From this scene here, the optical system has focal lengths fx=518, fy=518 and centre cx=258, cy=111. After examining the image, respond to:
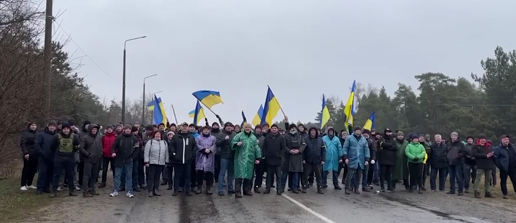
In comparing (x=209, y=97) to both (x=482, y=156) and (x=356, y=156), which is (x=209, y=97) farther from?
(x=482, y=156)

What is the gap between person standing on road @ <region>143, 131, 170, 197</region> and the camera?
13.8 metres

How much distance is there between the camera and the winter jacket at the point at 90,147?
13344 mm

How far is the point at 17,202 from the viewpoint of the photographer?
12086mm

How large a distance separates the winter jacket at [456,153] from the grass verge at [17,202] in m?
12.1

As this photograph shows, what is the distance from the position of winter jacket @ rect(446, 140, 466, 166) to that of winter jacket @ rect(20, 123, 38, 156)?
12.5 metres

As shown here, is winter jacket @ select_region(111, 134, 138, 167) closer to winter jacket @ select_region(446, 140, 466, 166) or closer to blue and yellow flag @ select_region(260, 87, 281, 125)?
blue and yellow flag @ select_region(260, 87, 281, 125)

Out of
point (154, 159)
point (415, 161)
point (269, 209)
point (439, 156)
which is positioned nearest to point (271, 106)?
point (415, 161)

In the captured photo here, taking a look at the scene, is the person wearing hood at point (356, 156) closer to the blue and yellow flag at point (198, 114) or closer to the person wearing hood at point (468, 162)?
the person wearing hood at point (468, 162)

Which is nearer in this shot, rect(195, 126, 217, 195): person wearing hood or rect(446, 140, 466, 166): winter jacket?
rect(195, 126, 217, 195): person wearing hood

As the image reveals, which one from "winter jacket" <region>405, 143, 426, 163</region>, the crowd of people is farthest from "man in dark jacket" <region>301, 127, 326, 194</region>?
"winter jacket" <region>405, 143, 426, 163</region>

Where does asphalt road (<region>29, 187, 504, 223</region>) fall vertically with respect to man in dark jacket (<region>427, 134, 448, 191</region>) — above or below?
below

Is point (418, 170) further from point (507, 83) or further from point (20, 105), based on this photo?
point (507, 83)

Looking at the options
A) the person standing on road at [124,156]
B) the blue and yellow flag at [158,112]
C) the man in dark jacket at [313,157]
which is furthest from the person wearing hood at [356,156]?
the blue and yellow flag at [158,112]

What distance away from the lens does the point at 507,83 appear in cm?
A: 4775
